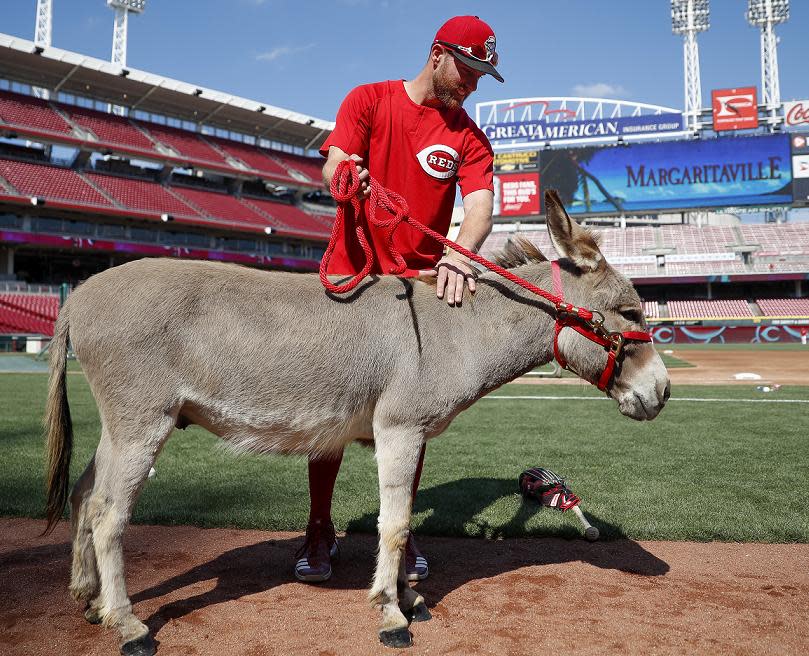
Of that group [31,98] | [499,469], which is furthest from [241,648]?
[31,98]

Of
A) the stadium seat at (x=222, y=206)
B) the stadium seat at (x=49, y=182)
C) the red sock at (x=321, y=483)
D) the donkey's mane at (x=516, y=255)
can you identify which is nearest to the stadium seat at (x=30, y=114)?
the stadium seat at (x=49, y=182)

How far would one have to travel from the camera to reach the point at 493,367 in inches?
126

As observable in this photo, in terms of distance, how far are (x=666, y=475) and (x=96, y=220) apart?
41.1 meters

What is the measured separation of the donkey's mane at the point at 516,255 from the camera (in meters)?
3.48

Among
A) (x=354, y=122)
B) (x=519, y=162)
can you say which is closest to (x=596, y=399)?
(x=354, y=122)

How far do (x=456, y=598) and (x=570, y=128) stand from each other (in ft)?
194

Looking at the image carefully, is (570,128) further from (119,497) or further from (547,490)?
(119,497)

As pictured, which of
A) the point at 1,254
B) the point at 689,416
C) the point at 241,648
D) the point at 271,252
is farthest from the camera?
the point at 271,252

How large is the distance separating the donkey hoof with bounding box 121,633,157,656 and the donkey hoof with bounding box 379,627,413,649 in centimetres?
98

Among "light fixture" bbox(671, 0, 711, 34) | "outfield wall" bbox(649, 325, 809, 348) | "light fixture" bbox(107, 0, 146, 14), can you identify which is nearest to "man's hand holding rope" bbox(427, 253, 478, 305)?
"outfield wall" bbox(649, 325, 809, 348)

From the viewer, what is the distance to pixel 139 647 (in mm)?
2678

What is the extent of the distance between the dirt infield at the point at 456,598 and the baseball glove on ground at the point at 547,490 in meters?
0.49

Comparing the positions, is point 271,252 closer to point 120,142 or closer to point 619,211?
point 120,142

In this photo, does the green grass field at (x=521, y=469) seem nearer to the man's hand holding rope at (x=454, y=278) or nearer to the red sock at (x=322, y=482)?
the red sock at (x=322, y=482)
